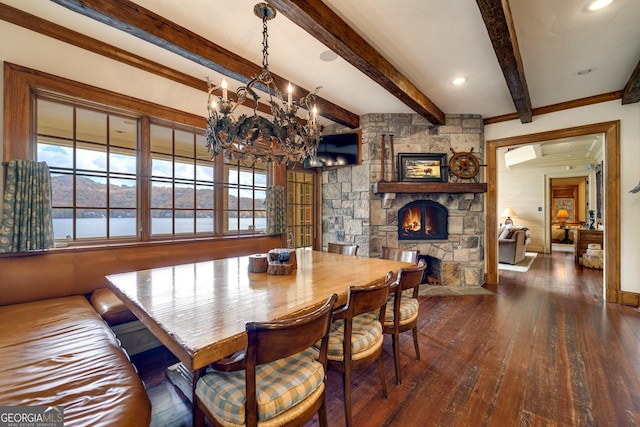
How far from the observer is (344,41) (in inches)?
85.7

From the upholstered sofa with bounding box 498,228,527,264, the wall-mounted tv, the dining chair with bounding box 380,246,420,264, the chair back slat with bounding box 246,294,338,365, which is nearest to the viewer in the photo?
the chair back slat with bounding box 246,294,338,365

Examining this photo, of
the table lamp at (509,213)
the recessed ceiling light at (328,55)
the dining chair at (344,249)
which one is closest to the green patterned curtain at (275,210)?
the dining chair at (344,249)

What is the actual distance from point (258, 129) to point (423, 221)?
3501 millimetres

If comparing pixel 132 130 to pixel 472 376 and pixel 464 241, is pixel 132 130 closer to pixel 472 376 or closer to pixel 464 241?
pixel 472 376

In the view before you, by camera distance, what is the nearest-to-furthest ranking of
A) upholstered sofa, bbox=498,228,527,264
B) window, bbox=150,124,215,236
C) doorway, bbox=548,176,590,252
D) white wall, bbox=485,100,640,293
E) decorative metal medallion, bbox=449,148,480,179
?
window, bbox=150,124,215,236, white wall, bbox=485,100,640,293, decorative metal medallion, bbox=449,148,480,179, upholstered sofa, bbox=498,228,527,264, doorway, bbox=548,176,590,252

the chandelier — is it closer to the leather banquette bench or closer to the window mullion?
the leather banquette bench

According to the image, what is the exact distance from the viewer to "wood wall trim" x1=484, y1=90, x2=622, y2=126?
11.6ft

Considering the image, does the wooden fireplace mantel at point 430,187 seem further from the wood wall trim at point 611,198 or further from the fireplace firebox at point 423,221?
the wood wall trim at point 611,198

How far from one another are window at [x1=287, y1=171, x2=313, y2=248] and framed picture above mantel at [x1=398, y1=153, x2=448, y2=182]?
164 cm

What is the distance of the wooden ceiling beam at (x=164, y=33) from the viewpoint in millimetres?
1879

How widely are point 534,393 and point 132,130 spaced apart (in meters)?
4.29

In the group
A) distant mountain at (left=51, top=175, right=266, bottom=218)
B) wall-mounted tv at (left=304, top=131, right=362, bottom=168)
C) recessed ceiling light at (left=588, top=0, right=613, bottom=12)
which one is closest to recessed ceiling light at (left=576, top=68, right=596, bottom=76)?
recessed ceiling light at (left=588, top=0, right=613, bottom=12)

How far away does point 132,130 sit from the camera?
115 inches

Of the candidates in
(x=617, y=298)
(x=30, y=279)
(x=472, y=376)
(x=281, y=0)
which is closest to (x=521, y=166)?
(x=617, y=298)
